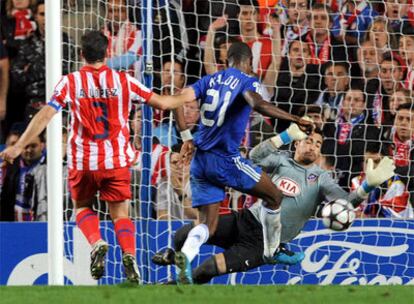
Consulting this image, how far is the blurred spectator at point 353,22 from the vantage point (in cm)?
1359

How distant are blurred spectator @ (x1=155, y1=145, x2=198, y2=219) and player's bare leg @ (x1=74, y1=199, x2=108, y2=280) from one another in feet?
7.27

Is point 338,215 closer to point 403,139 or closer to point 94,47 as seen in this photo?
point 403,139

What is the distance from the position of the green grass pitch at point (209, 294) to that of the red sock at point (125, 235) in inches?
53.1

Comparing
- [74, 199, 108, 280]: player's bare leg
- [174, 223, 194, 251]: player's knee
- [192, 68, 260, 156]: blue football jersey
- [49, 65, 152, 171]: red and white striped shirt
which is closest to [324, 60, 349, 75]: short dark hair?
[192, 68, 260, 156]: blue football jersey

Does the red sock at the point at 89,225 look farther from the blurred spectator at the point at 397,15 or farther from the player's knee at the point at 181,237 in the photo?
the blurred spectator at the point at 397,15

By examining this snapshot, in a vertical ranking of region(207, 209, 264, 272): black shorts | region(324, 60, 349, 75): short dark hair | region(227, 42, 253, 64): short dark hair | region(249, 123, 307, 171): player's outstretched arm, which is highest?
region(227, 42, 253, 64): short dark hair

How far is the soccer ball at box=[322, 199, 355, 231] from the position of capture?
11352 millimetres

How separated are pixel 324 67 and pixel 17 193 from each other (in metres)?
3.35

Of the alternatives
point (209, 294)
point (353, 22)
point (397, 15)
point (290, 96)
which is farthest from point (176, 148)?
point (209, 294)

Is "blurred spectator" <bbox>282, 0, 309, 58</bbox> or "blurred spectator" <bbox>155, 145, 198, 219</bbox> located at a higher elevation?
"blurred spectator" <bbox>282, 0, 309, 58</bbox>

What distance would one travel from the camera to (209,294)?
8203 mm

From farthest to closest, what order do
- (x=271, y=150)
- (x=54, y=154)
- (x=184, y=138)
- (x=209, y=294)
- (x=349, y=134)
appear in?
(x=349, y=134)
(x=271, y=150)
(x=54, y=154)
(x=184, y=138)
(x=209, y=294)

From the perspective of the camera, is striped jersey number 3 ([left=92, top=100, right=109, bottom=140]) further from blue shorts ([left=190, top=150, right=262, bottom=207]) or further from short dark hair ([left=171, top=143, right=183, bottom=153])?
short dark hair ([left=171, top=143, right=183, bottom=153])

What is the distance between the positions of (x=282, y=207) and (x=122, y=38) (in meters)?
2.47
